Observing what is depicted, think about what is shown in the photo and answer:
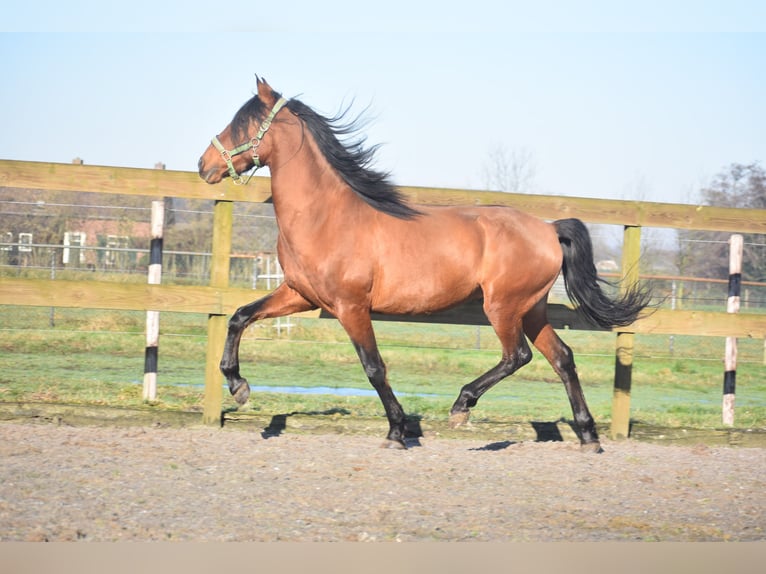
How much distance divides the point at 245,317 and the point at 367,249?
1.02 meters

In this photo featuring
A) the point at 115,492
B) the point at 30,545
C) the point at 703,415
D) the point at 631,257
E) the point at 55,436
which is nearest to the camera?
the point at 30,545

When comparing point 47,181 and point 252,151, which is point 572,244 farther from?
point 47,181

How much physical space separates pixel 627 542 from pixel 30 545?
2.48m

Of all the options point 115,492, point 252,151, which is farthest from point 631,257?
point 115,492

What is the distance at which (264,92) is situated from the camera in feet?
21.1

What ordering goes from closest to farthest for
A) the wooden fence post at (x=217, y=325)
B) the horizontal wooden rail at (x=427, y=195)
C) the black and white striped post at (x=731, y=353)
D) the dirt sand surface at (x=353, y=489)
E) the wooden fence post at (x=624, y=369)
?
1. the dirt sand surface at (x=353, y=489)
2. the horizontal wooden rail at (x=427, y=195)
3. the wooden fence post at (x=217, y=325)
4. the wooden fence post at (x=624, y=369)
5. the black and white striped post at (x=731, y=353)

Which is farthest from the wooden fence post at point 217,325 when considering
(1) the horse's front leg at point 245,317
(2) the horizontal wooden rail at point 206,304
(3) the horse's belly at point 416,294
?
(3) the horse's belly at point 416,294

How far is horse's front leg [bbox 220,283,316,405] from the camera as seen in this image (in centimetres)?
624

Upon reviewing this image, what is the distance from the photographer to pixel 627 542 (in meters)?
3.78

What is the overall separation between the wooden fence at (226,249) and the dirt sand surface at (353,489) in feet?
2.59

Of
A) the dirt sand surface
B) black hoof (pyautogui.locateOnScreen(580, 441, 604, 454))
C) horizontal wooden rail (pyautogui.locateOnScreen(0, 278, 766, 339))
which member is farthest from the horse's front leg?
black hoof (pyautogui.locateOnScreen(580, 441, 604, 454))

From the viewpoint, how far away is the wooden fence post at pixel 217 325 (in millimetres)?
6672

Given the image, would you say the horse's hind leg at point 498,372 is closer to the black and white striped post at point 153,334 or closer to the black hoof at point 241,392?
the black hoof at point 241,392

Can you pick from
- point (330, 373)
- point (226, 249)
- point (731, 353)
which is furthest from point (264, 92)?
point (330, 373)
